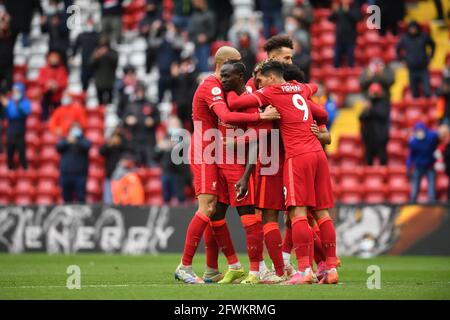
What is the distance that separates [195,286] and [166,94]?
1602 cm

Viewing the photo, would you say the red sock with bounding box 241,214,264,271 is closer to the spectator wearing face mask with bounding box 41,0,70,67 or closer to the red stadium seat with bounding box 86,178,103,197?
the red stadium seat with bounding box 86,178,103,197

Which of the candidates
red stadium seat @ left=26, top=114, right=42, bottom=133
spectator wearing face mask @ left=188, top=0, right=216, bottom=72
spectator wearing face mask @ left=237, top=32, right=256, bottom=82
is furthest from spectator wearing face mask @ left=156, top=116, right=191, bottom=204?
red stadium seat @ left=26, top=114, right=42, bottom=133

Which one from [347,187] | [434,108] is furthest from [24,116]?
[434,108]

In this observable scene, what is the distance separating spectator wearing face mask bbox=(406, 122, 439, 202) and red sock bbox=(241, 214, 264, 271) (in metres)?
10.2

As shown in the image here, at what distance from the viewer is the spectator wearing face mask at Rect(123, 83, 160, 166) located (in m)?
23.4

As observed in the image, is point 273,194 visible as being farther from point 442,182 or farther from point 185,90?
point 185,90

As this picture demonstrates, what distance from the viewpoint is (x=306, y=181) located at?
10938 millimetres

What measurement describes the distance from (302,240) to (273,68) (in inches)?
72.9

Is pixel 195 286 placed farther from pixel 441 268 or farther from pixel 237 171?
pixel 441 268

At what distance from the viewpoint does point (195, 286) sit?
10.8 metres

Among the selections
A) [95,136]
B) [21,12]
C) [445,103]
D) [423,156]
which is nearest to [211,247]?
[423,156]

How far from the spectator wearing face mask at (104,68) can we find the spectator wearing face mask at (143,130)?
1.71m

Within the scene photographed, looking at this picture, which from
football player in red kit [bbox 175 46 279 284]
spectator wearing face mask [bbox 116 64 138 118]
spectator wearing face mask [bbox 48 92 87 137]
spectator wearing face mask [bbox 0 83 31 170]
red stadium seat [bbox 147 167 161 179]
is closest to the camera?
football player in red kit [bbox 175 46 279 284]
